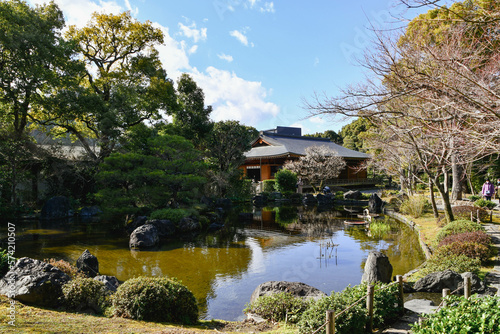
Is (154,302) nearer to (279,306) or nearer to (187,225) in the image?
(279,306)

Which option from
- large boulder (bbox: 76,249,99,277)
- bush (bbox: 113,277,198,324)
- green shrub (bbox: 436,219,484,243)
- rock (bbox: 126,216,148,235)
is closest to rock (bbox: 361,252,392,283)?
green shrub (bbox: 436,219,484,243)

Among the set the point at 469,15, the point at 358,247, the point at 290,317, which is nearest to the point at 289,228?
the point at 358,247

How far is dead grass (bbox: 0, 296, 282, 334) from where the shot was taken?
12.4ft

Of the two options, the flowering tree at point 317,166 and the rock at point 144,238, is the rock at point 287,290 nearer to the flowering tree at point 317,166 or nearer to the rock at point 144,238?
the rock at point 144,238

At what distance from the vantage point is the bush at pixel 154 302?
15.3ft

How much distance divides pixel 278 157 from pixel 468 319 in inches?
1043

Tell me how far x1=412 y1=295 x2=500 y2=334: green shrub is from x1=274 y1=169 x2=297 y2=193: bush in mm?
21346

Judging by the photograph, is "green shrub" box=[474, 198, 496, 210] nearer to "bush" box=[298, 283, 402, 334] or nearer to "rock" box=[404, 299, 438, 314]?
"rock" box=[404, 299, 438, 314]

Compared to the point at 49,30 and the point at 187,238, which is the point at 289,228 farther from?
the point at 49,30

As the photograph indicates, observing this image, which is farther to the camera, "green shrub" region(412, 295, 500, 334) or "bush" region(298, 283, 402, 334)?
"bush" region(298, 283, 402, 334)

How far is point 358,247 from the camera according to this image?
34.4ft

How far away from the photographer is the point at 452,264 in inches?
259

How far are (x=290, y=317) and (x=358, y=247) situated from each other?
256 inches

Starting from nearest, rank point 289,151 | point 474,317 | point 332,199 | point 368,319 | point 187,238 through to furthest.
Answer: point 474,317 < point 368,319 < point 187,238 < point 332,199 < point 289,151
